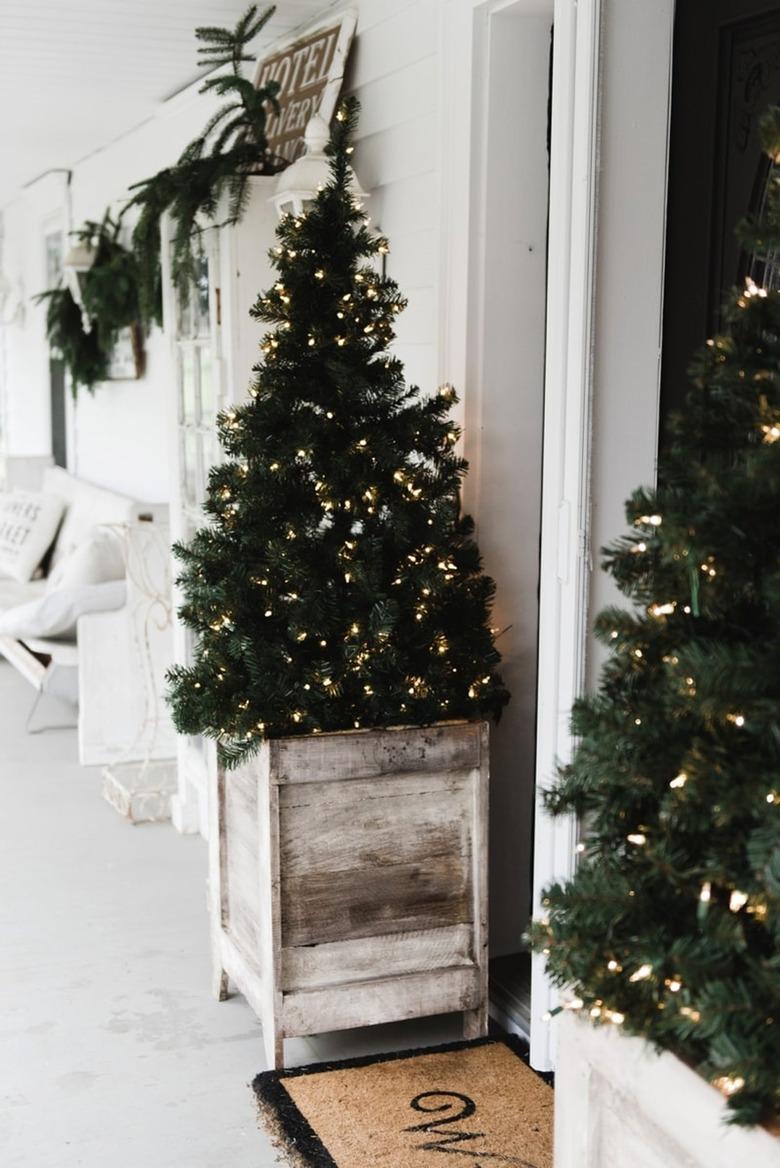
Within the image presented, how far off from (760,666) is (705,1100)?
1.64 feet

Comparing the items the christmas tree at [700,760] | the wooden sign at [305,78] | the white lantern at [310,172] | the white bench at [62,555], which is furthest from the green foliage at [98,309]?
the christmas tree at [700,760]

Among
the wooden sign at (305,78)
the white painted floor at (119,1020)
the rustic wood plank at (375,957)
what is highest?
the wooden sign at (305,78)

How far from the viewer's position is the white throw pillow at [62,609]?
5254mm

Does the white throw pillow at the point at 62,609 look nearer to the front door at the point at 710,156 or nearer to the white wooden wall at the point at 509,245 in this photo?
the white wooden wall at the point at 509,245

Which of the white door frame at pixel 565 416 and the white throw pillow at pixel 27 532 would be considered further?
the white throw pillow at pixel 27 532

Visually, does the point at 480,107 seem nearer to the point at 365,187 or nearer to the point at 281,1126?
the point at 365,187

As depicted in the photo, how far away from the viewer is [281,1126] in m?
2.61

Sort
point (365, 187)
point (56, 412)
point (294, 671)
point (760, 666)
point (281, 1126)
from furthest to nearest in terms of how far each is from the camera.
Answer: point (56, 412) < point (365, 187) < point (294, 671) < point (281, 1126) < point (760, 666)

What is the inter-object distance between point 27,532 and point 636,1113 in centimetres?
605

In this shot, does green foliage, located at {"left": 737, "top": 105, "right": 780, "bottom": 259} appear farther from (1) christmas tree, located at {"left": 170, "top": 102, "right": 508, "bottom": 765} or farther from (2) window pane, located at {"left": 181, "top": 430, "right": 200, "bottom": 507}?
(2) window pane, located at {"left": 181, "top": 430, "right": 200, "bottom": 507}

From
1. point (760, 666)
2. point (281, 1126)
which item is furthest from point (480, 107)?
point (281, 1126)

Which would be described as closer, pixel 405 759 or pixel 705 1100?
pixel 705 1100

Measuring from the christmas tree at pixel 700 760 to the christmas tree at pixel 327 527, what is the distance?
113 centimetres

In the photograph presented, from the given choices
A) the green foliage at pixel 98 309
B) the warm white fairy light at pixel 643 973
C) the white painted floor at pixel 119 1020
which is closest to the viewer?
the warm white fairy light at pixel 643 973
